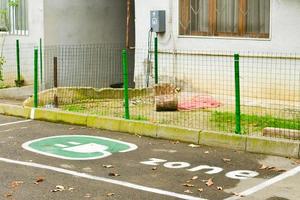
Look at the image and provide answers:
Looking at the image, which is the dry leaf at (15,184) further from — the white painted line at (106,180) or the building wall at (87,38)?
the building wall at (87,38)

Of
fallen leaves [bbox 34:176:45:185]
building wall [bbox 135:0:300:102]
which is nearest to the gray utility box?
building wall [bbox 135:0:300:102]

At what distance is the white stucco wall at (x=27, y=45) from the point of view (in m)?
16.5

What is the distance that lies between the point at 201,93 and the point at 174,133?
3.95 meters

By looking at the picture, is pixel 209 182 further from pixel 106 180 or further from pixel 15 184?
pixel 15 184

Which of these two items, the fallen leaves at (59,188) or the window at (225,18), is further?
the window at (225,18)

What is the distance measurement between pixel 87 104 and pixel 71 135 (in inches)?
108

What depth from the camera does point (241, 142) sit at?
9555 mm

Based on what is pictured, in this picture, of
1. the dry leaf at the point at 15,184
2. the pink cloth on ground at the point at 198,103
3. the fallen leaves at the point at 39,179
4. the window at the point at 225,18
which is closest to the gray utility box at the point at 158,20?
the window at the point at 225,18

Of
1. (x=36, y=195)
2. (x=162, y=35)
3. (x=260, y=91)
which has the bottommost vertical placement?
(x=36, y=195)

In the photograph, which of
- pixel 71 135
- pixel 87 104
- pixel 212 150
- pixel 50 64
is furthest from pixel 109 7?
pixel 212 150

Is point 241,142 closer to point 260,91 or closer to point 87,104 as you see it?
point 260,91

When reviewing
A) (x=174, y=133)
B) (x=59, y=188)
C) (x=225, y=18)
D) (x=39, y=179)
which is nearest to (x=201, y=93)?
(x=225, y=18)

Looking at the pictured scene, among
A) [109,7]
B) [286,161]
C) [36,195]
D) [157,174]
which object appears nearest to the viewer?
[36,195]

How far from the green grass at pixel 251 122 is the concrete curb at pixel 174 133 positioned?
53 cm
